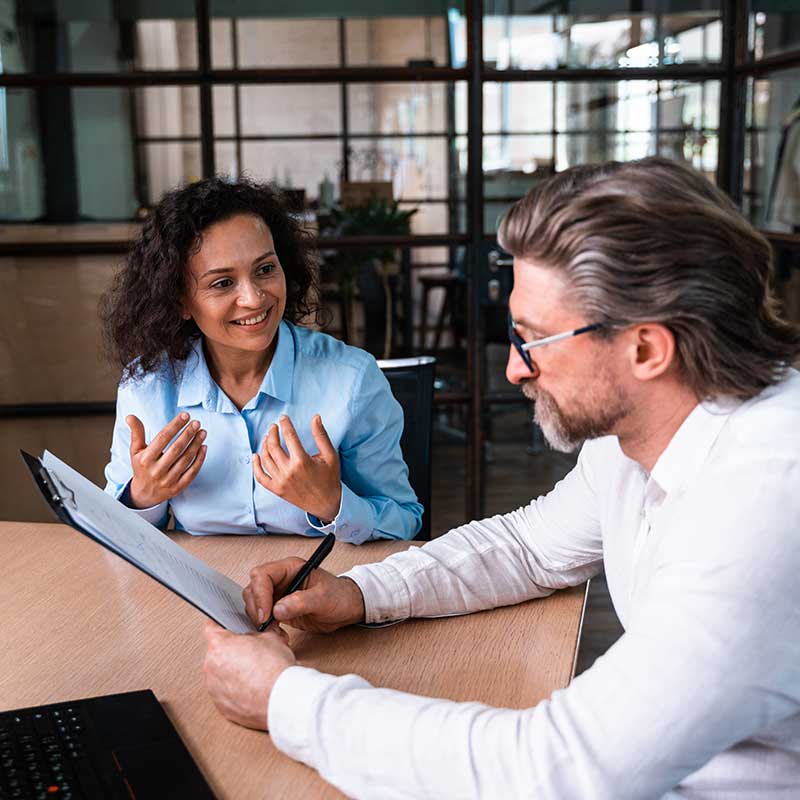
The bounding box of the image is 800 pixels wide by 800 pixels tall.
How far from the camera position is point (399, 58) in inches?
122

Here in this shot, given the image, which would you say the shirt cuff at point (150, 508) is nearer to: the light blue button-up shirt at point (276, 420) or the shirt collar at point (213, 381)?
the light blue button-up shirt at point (276, 420)

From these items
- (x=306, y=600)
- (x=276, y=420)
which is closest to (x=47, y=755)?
(x=306, y=600)

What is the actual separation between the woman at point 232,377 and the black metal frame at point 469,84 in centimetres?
113

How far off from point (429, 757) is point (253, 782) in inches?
7.1

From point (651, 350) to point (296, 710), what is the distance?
1.58ft

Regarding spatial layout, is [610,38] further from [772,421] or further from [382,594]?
[772,421]

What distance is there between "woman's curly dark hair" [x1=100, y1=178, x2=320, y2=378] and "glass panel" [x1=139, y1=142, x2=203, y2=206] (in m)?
1.05

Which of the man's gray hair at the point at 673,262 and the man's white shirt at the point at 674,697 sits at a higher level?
the man's gray hair at the point at 673,262

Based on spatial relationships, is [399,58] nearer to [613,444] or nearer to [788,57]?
[788,57]

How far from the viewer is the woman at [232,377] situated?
6.10 ft

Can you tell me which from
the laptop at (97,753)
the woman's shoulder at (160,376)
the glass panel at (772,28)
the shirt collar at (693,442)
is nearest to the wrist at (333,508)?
the woman's shoulder at (160,376)

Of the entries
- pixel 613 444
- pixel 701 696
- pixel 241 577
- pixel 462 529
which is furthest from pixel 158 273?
pixel 701 696

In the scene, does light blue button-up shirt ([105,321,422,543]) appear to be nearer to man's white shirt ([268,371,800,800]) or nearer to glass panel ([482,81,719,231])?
man's white shirt ([268,371,800,800])

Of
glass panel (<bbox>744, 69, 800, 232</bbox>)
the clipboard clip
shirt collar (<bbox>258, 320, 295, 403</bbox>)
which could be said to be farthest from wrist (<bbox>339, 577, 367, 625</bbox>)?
glass panel (<bbox>744, 69, 800, 232</bbox>)
